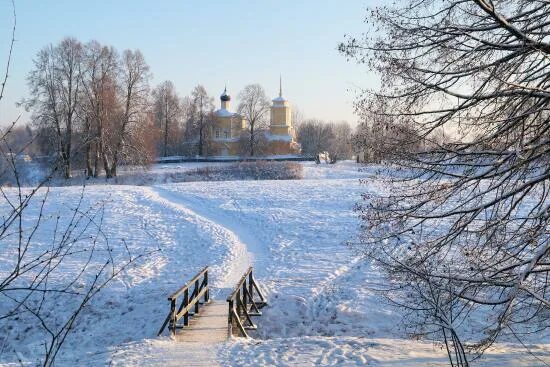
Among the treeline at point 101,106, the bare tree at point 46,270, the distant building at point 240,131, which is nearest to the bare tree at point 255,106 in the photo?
the distant building at point 240,131

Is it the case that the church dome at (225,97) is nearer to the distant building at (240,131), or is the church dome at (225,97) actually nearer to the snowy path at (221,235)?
the distant building at (240,131)

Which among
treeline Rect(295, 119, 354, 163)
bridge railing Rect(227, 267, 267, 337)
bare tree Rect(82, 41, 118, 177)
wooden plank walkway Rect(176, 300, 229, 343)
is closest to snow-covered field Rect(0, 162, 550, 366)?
bridge railing Rect(227, 267, 267, 337)

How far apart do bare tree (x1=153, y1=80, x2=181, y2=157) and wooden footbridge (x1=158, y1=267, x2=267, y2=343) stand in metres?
52.8

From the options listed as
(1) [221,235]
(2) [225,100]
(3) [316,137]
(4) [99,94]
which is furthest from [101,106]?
(3) [316,137]

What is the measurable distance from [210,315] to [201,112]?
55.9 metres

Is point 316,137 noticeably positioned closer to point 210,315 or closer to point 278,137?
point 278,137

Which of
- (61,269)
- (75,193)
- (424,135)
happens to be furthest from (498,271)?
(75,193)

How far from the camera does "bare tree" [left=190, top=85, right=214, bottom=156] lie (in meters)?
63.5

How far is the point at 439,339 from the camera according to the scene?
8570 millimetres

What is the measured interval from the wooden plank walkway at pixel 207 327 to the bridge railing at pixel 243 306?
0.80 feet

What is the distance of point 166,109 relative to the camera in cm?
6266

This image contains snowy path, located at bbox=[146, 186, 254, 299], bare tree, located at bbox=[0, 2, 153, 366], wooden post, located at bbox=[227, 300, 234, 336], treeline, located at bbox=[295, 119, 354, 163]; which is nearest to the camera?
bare tree, located at bbox=[0, 2, 153, 366]

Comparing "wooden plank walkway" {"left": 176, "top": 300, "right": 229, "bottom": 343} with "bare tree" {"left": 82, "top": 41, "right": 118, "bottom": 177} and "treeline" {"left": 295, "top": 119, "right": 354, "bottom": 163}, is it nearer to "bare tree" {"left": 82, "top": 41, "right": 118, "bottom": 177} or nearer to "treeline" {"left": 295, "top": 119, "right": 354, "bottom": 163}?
"bare tree" {"left": 82, "top": 41, "right": 118, "bottom": 177}

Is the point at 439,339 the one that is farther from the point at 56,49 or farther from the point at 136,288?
the point at 56,49
